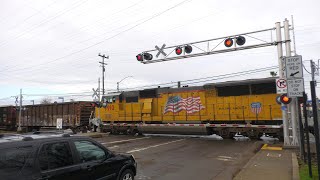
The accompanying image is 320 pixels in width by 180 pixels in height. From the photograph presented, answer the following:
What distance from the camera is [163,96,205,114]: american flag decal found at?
22.3 metres

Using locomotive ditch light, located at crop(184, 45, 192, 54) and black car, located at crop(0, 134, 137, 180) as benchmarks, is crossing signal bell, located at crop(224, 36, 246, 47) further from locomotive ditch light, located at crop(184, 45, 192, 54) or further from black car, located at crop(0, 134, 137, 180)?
black car, located at crop(0, 134, 137, 180)

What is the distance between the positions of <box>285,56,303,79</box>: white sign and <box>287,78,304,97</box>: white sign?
16 centimetres

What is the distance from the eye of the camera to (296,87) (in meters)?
8.48

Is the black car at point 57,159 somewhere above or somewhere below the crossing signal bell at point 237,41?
below

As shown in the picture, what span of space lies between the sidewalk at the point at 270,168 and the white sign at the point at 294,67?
2768 millimetres

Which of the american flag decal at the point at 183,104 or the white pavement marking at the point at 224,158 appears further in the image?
the american flag decal at the point at 183,104

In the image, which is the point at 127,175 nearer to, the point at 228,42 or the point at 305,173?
the point at 305,173

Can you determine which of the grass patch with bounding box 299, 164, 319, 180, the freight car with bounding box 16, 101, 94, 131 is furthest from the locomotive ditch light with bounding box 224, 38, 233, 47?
the freight car with bounding box 16, 101, 94, 131

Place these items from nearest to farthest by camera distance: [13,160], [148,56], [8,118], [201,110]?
[13,160], [148,56], [201,110], [8,118]

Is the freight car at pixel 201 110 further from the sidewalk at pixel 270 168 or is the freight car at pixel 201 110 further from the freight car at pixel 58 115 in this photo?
the sidewalk at pixel 270 168

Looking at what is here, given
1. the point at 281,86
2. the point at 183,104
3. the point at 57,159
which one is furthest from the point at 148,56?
the point at 57,159

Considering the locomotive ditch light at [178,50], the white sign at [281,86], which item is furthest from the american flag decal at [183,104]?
the white sign at [281,86]

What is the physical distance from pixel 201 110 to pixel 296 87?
1366 cm

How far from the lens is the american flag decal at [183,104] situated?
73.2ft
